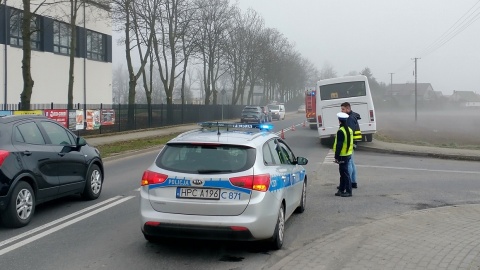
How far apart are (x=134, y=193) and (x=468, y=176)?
350 inches

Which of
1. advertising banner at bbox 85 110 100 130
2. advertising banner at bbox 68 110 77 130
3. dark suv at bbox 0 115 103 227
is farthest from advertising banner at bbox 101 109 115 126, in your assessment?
dark suv at bbox 0 115 103 227

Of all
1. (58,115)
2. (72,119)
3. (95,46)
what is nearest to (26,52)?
(58,115)

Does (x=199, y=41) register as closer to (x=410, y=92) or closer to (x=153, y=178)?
(x=153, y=178)

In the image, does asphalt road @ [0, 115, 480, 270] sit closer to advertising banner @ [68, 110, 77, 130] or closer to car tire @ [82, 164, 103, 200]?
car tire @ [82, 164, 103, 200]

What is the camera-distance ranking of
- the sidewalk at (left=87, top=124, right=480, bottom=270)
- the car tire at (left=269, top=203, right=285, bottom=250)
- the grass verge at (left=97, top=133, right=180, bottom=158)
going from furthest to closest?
1. the grass verge at (left=97, top=133, right=180, bottom=158)
2. the car tire at (left=269, top=203, right=285, bottom=250)
3. the sidewalk at (left=87, top=124, right=480, bottom=270)

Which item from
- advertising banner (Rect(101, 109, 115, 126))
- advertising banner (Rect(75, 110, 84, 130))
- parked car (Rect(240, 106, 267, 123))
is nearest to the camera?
advertising banner (Rect(75, 110, 84, 130))

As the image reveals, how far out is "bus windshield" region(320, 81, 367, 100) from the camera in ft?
80.6

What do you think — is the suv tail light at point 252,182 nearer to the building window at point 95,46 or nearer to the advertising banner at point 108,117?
the advertising banner at point 108,117

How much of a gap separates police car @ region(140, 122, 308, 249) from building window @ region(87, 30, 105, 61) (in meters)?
36.9

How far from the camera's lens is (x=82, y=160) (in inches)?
389

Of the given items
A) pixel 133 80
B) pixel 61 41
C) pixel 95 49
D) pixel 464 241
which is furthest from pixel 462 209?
pixel 95 49

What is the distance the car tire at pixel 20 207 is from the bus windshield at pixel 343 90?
1834 centimetres

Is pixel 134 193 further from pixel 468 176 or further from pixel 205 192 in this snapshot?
pixel 468 176

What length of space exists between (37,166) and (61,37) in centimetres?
3173
